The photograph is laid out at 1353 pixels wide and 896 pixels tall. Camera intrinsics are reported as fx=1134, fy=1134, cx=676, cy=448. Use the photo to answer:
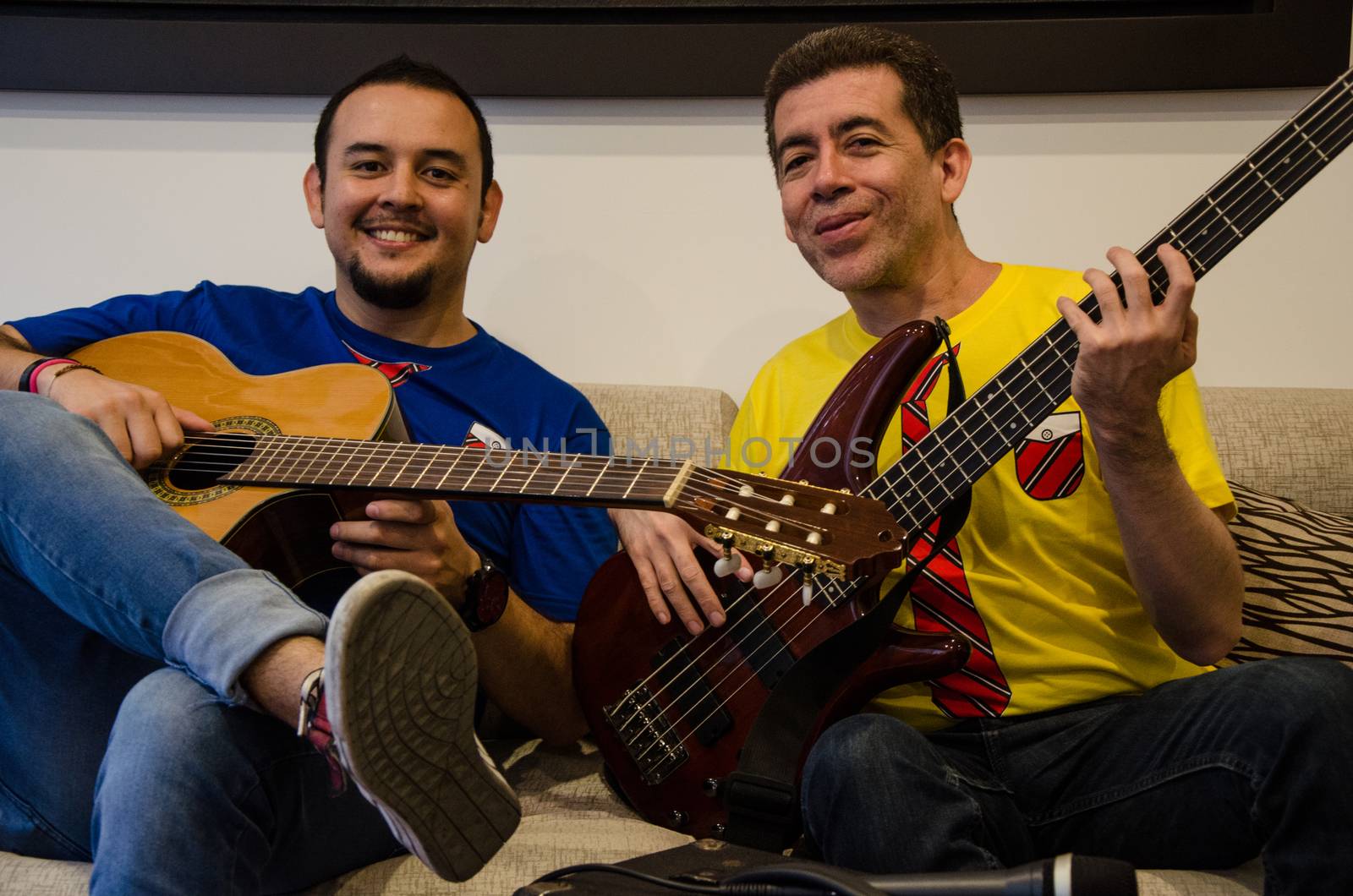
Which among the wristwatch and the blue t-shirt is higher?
the blue t-shirt

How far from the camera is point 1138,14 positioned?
1.88m

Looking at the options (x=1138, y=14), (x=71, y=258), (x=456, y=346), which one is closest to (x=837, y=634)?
(x=456, y=346)

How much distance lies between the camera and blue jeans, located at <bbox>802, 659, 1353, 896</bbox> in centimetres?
103

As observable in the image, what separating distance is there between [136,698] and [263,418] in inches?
19.7

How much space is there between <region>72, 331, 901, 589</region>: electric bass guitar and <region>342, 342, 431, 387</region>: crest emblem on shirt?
0.18 meters

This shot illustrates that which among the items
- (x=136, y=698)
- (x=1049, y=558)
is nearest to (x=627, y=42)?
(x=1049, y=558)

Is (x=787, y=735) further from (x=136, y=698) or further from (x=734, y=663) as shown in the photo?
(x=136, y=698)

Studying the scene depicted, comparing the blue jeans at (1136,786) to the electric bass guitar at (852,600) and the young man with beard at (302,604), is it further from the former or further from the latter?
the young man with beard at (302,604)

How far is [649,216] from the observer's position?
6.67 feet

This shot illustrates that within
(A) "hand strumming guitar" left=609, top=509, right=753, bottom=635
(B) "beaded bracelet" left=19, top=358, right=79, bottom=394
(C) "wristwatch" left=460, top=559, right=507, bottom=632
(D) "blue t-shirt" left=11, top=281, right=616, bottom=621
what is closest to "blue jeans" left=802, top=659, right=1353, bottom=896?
(A) "hand strumming guitar" left=609, top=509, right=753, bottom=635

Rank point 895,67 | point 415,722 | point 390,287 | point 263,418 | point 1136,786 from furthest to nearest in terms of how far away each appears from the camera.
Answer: point 390,287 < point 895,67 < point 263,418 < point 1136,786 < point 415,722

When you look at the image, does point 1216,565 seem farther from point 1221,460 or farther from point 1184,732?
point 1221,460

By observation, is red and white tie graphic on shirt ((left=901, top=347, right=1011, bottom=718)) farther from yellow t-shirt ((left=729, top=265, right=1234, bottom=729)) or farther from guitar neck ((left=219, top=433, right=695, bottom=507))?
guitar neck ((left=219, top=433, right=695, bottom=507))

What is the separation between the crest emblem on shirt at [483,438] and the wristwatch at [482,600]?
29 centimetres
